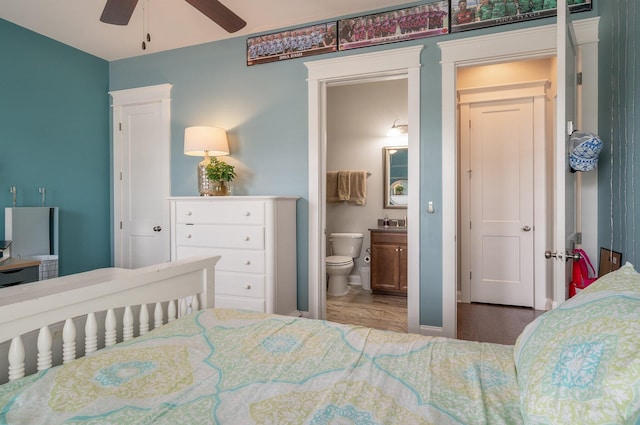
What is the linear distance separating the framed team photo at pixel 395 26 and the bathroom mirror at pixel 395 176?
184cm

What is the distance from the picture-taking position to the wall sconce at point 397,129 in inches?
181

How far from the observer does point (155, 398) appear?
89 cm

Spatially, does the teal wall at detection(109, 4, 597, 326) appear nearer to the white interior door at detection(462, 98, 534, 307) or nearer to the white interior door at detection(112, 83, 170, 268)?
the white interior door at detection(112, 83, 170, 268)

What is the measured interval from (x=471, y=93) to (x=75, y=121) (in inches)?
159

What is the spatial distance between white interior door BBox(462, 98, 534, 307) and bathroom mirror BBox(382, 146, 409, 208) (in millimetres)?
909

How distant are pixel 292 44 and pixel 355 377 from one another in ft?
9.75

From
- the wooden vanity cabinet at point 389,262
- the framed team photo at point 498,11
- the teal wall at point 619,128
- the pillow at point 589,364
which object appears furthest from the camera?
the wooden vanity cabinet at point 389,262

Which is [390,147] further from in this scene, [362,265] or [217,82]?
[217,82]

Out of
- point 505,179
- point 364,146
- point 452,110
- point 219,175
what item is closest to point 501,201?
point 505,179

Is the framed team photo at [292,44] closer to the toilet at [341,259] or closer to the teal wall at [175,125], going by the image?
the teal wall at [175,125]

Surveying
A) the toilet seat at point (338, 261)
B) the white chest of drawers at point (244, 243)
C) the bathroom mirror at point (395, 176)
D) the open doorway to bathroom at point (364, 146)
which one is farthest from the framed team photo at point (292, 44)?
the toilet seat at point (338, 261)

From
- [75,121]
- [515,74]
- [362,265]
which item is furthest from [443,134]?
[75,121]

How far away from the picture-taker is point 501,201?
3.79 m

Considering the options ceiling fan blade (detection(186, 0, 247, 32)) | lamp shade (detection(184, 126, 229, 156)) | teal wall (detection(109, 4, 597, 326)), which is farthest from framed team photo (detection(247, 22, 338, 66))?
ceiling fan blade (detection(186, 0, 247, 32))
